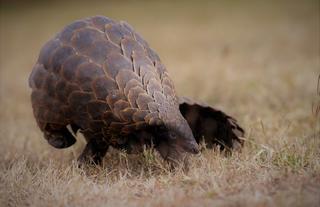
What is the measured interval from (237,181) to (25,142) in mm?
2321

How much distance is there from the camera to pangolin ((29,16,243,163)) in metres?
3.39

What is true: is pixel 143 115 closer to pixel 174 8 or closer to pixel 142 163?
→ pixel 142 163

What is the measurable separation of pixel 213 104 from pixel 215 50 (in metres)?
3.07

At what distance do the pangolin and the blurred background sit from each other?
1084 mm

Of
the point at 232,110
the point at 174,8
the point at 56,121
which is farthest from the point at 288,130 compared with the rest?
the point at 174,8

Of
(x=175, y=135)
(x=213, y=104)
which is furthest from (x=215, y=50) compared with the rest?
(x=175, y=135)

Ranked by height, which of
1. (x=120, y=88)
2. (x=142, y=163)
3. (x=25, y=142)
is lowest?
(x=25, y=142)

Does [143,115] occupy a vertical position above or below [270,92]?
above

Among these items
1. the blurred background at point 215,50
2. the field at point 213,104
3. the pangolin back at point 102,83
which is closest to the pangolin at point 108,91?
the pangolin back at point 102,83

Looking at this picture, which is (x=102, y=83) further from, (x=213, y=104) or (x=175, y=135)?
(x=213, y=104)

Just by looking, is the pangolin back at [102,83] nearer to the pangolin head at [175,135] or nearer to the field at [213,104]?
the pangolin head at [175,135]

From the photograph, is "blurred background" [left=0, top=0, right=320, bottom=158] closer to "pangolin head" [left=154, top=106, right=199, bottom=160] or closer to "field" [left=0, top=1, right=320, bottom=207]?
"field" [left=0, top=1, right=320, bottom=207]

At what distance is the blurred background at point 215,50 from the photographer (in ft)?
18.9

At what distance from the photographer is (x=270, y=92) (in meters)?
6.09
